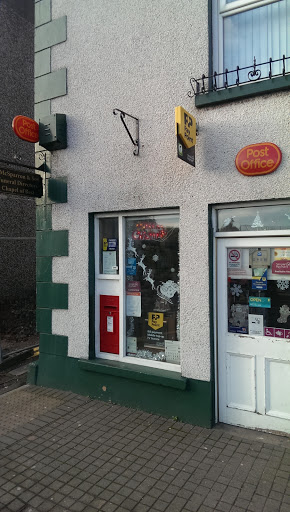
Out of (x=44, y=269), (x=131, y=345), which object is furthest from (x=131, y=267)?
(x=44, y=269)

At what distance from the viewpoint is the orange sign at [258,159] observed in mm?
3615

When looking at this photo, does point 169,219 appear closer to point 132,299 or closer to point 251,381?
point 132,299

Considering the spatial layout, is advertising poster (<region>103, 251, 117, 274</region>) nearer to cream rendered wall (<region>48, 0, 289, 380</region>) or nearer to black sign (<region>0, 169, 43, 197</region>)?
cream rendered wall (<region>48, 0, 289, 380</region>)

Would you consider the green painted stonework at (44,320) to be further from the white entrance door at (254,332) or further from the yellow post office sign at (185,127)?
the yellow post office sign at (185,127)

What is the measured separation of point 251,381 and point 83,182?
3.18 meters

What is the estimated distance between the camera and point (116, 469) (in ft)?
10.8

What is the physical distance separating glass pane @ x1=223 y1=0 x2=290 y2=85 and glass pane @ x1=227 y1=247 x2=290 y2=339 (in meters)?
1.89

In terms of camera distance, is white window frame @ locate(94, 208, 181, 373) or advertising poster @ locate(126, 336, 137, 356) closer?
white window frame @ locate(94, 208, 181, 373)

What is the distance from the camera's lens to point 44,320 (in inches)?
208

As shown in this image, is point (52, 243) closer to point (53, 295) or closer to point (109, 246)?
point (53, 295)

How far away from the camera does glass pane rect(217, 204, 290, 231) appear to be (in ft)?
12.2

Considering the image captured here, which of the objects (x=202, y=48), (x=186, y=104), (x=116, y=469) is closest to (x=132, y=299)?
(x=116, y=469)

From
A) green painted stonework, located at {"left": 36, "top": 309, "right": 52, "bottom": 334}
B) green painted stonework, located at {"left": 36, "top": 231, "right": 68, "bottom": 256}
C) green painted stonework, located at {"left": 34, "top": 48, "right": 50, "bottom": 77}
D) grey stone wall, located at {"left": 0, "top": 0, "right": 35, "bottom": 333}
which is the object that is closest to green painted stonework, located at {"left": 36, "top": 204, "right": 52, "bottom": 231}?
green painted stonework, located at {"left": 36, "top": 231, "right": 68, "bottom": 256}

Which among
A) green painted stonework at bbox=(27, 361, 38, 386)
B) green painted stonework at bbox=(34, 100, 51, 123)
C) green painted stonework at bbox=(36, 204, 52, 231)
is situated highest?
green painted stonework at bbox=(34, 100, 51, 123)
